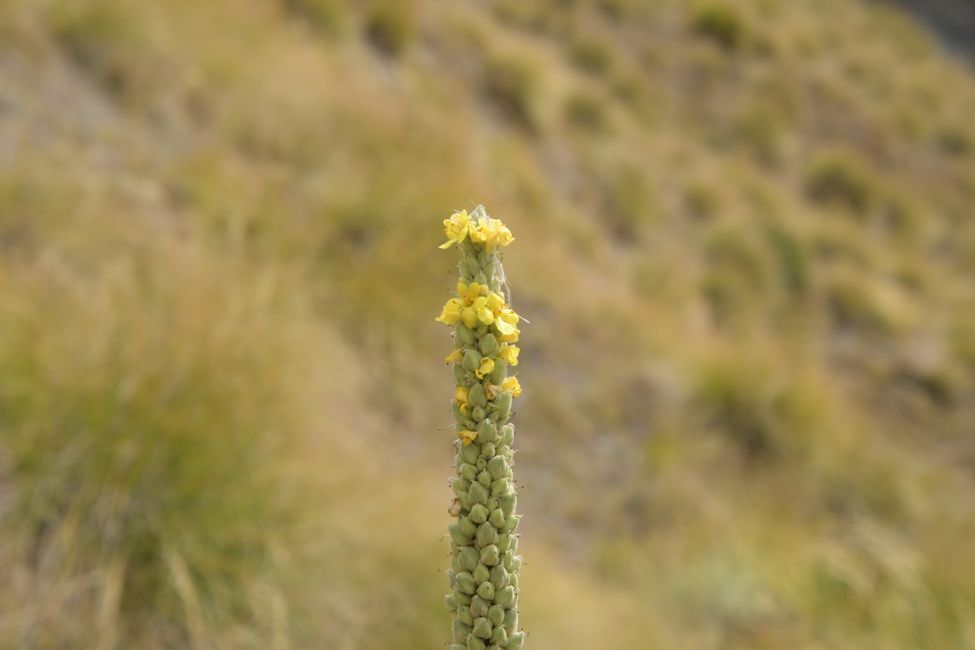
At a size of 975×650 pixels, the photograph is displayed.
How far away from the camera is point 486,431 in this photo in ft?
2.30

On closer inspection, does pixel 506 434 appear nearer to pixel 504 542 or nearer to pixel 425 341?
pixel 504 542

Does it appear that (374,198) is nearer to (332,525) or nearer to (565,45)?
(332,525)

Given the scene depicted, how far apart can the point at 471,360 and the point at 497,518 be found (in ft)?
0.38

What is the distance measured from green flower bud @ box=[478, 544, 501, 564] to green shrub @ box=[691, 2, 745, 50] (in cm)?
1232

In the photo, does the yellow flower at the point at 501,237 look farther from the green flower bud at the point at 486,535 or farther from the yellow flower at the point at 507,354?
the green flower bud at the point at 486,535

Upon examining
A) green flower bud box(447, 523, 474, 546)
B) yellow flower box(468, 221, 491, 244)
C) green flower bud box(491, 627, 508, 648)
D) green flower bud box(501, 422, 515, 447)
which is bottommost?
green flower bud box(491, 627, 508, 648)

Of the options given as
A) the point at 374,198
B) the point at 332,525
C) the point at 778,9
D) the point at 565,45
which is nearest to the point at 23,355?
the point at 332,525

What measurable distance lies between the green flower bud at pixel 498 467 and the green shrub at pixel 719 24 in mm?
12293

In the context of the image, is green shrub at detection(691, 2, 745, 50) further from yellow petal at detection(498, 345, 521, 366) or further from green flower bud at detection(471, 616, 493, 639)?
green flower bud at detection(471, 616, 493, 639)

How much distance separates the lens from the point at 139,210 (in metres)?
4.73

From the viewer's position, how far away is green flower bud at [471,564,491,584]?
0.68 meters

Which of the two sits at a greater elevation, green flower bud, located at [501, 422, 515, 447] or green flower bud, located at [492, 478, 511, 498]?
green flower bud, located at [501, 422, 515, 447]

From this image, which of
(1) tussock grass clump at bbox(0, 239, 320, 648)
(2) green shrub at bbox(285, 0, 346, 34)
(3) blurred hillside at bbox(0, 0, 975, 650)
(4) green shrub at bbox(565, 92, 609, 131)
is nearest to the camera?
(1) tussock grass clump at bbox(0, 239, 320, 648)

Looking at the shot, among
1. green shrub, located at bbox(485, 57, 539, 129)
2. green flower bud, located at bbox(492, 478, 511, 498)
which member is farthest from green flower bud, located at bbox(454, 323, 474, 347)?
green shrub, located at bbox(485, 57, 539, 129)
